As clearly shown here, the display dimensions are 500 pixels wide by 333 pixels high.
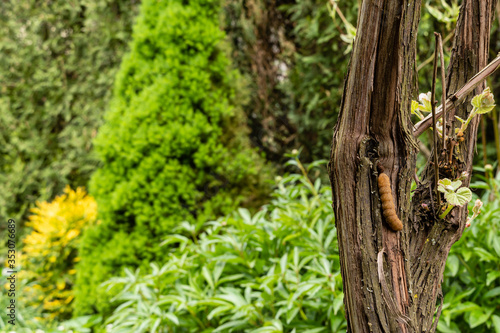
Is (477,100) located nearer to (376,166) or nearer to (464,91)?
(464,91)

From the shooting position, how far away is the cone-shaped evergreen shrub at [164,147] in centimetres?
296

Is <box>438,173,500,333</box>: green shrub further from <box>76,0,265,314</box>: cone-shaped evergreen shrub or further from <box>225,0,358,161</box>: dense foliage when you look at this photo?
<box>225,0,358,161</box>: dense foliage

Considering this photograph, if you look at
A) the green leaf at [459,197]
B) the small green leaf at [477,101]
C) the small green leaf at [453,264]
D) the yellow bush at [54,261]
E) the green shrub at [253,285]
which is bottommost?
the yellow bush at [54,261]

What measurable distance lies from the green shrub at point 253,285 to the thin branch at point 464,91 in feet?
3.17

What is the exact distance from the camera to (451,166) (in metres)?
0.91

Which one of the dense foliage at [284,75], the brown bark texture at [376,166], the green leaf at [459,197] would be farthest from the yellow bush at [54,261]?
the green leaf at [459,197]

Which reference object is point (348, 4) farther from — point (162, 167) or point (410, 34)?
point (410, 34)

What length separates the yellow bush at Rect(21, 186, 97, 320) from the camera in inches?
143

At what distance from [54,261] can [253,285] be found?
2.89 meters

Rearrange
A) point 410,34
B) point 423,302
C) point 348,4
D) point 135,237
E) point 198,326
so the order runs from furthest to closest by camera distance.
Result: point 348,4
point 135,237
point 198,326
point 423,302
point 410,34

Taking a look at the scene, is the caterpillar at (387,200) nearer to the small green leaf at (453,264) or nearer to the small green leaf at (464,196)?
the small green leaf at (464,196)

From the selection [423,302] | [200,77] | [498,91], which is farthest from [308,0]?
[423,302]

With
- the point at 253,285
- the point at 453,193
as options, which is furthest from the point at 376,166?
the point at 253,285

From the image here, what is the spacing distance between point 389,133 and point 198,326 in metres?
1.59
